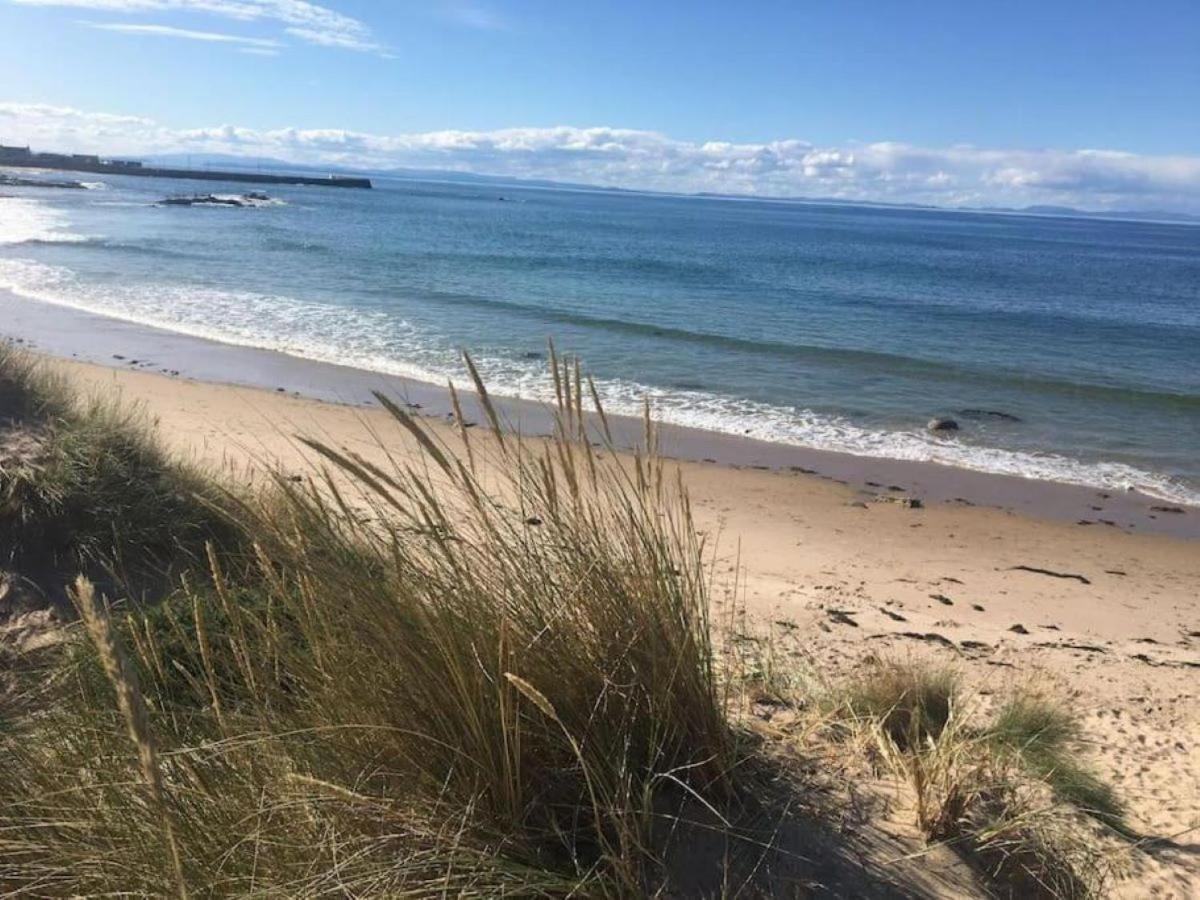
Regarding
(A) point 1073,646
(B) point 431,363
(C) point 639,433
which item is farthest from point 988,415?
(B) point 431,363

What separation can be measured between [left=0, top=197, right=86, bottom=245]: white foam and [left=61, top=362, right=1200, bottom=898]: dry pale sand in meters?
25.8

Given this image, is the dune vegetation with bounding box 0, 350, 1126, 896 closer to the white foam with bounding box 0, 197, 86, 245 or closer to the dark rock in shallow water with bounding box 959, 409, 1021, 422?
the dark rock in shallow water with bounding box 959, 409, 1021, 422

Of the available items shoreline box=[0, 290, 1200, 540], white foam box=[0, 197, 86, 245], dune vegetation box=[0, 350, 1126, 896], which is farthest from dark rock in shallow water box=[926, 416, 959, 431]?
white foam box=[0, 197, 86, 245]

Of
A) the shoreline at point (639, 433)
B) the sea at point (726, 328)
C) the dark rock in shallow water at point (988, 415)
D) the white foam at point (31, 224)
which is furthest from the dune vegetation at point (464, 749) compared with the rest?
the white foam at point (31, 224)

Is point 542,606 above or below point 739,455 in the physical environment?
above

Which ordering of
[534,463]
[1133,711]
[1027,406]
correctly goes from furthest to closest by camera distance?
[1027,406] < [1133,711] < [534,463]

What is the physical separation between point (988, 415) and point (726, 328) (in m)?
8.90

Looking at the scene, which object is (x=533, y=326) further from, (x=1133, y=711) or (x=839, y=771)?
(x=839, y=771)

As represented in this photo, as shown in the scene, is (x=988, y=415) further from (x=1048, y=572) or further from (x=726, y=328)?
(x=726, y=328)

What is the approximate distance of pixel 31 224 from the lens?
38750 mm

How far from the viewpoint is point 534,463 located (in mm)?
2658

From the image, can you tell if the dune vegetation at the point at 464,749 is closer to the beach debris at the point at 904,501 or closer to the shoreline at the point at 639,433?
the shoreline at the point at 639,433

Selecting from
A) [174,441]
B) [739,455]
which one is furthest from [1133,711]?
[174,441]

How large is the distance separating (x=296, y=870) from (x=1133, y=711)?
547 centimetres
